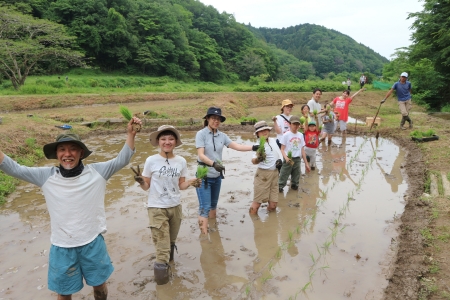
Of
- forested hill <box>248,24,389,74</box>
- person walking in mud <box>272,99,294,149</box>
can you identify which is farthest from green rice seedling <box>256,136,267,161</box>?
forested hill <box>248,24,389,74</box>

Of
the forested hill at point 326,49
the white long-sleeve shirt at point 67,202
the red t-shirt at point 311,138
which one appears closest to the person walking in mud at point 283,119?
the red t-shirt at point 311,138

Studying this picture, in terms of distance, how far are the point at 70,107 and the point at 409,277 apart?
20499mm

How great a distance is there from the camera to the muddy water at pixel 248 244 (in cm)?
380

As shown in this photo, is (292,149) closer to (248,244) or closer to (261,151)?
(261,151)

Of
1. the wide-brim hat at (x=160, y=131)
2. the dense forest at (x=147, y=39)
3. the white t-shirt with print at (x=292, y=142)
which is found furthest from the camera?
the dense forest at (x=147, y=39)

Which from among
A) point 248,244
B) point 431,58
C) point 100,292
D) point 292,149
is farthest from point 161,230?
point 431,58

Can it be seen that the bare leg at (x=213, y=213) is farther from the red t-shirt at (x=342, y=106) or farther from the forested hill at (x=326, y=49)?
the forested hill at (x=326, y=49)

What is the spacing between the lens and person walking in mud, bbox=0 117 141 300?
281cm

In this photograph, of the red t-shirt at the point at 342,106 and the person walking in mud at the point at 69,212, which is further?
the red t-shirt at the point at 342,106

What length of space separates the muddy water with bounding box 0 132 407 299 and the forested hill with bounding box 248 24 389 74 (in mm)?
101225

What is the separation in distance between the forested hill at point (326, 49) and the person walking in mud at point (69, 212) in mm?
105461

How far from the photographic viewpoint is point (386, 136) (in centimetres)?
1230

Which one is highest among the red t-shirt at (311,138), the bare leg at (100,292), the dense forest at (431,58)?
the dense forest at (431,58)

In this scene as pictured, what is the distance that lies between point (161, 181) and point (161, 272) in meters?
1.07
